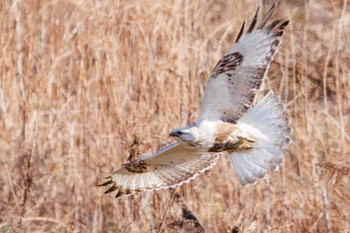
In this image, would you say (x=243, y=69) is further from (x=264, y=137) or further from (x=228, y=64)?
(x=264, y=137)

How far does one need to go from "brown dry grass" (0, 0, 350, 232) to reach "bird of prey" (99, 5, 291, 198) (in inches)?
7.3

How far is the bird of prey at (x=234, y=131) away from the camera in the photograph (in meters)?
5.15

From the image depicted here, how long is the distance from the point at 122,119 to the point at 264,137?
91 centimetres

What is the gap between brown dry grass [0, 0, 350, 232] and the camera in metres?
5.76

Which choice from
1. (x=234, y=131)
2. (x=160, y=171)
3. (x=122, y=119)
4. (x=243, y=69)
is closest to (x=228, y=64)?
(x=243, y=69)

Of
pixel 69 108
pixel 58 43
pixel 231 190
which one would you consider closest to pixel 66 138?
pixel 69 108

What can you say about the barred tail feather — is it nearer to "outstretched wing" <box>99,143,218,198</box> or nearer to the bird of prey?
the bird of prey

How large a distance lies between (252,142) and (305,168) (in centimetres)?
56

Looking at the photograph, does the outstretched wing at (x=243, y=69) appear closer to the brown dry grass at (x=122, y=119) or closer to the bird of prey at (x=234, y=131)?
the bird of prey at (x=234, y=131)

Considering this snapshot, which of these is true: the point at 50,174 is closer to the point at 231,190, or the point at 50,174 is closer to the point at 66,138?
the point at 66,138

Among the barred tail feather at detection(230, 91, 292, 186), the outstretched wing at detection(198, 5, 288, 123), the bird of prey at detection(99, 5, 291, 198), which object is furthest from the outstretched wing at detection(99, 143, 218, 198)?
the outstretched wing at detection(198, 5, 288, 123)

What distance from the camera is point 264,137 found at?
5.36m

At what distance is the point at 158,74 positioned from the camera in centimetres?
602

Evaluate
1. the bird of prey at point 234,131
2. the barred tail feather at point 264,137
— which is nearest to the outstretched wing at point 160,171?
the bird of prey at point 234,131
